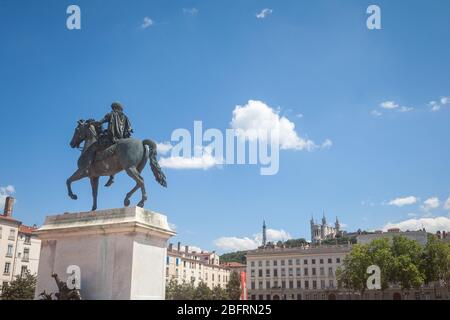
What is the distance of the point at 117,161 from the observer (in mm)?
13156

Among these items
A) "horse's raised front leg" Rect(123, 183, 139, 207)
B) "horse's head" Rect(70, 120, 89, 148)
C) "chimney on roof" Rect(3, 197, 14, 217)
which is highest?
"chimney on roof" Rect(3, 197, 14, 217)

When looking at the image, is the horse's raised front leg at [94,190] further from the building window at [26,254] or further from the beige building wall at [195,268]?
the beige building wall at [195,268]

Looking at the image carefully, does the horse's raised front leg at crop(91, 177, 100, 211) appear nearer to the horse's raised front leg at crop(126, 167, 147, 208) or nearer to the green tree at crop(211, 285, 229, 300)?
the horse's raised front leg at crop(126, 167, 147, 208)

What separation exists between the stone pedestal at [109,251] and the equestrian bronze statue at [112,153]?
2.95ft

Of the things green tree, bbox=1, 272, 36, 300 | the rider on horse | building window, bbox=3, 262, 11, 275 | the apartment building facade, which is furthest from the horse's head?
building window, bbox=3, 262, 11, 275

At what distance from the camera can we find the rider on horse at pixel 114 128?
13.3 m

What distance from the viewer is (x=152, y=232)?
1220cm

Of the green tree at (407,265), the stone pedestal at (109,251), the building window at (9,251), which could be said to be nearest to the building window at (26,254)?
the building window at (9,251)

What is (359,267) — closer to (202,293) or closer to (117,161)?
(202,293)

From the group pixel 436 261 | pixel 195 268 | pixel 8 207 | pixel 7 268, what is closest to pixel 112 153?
pixel 7 268

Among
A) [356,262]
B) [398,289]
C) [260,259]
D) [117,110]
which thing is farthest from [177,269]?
[117,110]

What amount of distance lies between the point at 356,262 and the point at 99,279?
217 ft

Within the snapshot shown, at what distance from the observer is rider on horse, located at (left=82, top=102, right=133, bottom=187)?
13328mm
